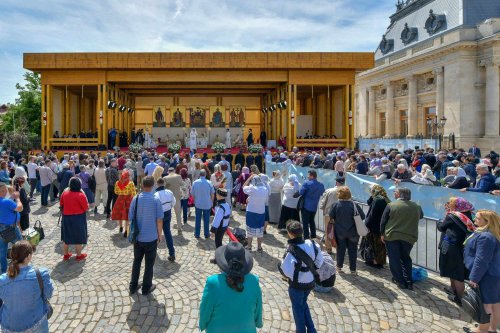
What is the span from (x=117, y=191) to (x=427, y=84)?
38893 millimetres

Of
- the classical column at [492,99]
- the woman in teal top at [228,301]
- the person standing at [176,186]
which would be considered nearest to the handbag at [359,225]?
the woman in teal top at [228,301]

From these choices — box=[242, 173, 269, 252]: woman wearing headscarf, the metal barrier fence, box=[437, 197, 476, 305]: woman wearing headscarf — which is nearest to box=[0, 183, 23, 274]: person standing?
box=[242, 173, 269, 252]: woman wearing headscarf

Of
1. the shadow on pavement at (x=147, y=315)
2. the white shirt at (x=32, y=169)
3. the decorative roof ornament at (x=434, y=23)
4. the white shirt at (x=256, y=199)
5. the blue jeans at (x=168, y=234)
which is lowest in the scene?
the shadow on pavement at (x=147, y=315)

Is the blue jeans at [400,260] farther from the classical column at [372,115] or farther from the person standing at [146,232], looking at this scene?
the classical column at [372,115]

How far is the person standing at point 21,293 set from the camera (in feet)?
11.2

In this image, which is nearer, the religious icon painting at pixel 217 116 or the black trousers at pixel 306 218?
the black trousers at pixel 306 218

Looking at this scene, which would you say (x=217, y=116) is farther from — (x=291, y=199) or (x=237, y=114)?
(x=291, y=199)

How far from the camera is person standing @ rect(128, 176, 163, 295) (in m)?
5.72

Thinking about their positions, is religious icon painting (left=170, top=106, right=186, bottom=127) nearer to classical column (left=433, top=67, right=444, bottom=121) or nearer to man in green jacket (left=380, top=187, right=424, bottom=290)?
man in green jacket (left=380, top=187, right=424, bottom=290)

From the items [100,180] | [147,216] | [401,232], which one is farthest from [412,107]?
[147,216]

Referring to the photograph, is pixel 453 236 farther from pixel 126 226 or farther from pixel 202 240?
pixel 126 226

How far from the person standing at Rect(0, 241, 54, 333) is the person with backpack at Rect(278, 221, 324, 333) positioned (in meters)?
2.58

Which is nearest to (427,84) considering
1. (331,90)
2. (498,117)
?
(498,117)

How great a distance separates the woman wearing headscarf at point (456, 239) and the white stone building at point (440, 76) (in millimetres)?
29426
